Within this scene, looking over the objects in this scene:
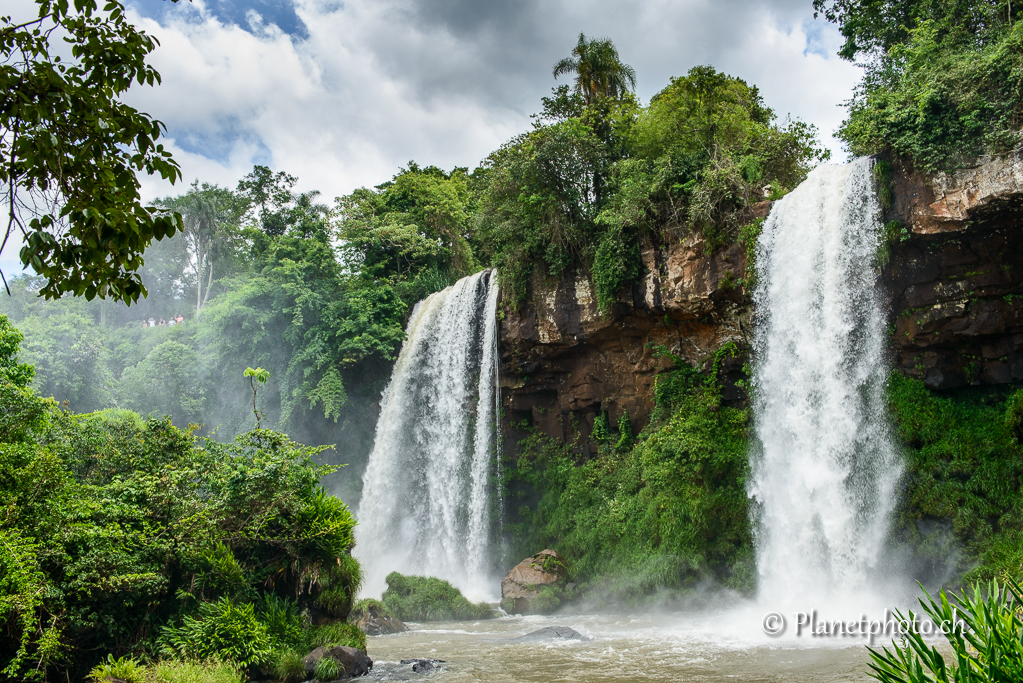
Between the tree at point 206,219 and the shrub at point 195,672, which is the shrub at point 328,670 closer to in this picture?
the shrub at point 195,672

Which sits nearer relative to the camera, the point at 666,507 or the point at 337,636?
the point at 337,636

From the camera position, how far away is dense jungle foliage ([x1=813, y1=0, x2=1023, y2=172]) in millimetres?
11891

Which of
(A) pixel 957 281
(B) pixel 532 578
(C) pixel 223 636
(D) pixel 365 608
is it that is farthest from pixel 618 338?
(C) pixel 223 636

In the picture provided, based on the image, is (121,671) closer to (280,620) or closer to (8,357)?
(280,620)

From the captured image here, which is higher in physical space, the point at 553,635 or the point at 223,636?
the point at 223,636

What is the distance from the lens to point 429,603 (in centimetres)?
1588

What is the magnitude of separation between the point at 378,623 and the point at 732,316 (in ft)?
34.4

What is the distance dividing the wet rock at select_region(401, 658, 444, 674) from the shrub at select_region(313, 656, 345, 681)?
3.60 feet

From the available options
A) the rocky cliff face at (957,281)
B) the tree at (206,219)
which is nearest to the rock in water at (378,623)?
the rocky cliff face at (957,281)

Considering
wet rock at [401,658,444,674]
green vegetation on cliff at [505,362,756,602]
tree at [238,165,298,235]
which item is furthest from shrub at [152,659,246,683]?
Result: tree at [238,165,298,235]

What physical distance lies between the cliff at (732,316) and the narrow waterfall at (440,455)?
3.85 ft

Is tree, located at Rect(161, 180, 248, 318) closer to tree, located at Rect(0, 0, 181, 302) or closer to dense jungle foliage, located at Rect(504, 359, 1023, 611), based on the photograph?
dense jungle foliage, located at Rect(504, 359, 1023, 611)

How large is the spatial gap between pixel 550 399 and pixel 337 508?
10.5 metres

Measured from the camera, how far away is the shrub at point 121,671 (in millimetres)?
7459
